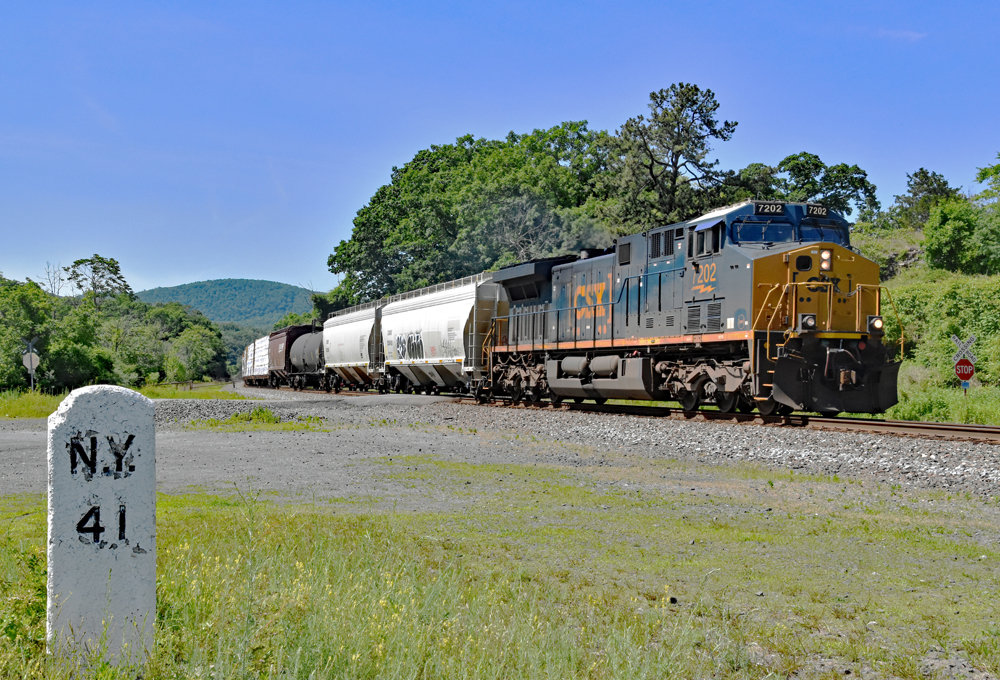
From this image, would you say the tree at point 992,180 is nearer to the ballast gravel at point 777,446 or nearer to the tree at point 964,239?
the tree at point 964,239

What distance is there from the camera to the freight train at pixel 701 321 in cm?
1557

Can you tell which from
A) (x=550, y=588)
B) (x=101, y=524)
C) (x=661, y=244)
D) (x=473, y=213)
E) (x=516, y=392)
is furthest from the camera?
(x=473, y=213)

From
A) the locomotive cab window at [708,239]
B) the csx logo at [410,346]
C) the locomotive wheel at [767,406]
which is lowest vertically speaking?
the locomotive wheel at [767,406]

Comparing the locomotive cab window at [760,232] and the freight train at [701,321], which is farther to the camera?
the locomotive cab window at [760,232]

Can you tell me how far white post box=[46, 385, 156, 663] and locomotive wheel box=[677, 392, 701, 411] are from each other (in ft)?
52.4

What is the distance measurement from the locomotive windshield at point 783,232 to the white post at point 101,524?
15.0 meters

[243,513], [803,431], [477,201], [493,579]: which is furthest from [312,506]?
[477,201]

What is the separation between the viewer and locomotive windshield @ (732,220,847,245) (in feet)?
55.6

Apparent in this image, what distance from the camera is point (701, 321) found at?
17.5 meters

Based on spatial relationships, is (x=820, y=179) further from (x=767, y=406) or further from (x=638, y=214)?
(x=767, y=406)

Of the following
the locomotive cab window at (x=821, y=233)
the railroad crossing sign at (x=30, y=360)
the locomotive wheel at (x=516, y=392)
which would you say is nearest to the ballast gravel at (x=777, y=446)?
the locomotive cab window at (x=821, y=233)

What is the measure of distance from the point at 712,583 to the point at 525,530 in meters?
2.00

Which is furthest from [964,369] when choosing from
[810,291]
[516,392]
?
[516,392]

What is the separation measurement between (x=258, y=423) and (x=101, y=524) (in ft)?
56.9
